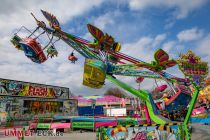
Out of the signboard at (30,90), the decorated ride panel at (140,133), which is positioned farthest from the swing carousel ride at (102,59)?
the signboard at (30,90)

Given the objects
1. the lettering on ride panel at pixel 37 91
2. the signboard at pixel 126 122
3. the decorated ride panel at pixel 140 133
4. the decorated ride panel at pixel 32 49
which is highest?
the decorated ride panel at pixel 32 49

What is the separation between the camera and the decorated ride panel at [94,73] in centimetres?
1642

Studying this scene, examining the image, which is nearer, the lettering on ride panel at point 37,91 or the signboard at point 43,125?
the signboard at point 43,125

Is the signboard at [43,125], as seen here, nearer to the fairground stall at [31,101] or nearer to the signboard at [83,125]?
the signboard at [83,125]

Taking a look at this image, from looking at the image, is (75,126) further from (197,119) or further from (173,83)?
(197,119)

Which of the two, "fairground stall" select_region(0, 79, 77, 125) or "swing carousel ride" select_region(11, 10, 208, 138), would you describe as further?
"fairground stall" select_region(0, 79, 77, 125)

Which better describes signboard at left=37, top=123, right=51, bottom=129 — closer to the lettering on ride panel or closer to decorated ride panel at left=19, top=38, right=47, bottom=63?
decorated ride panel at left=19, top=38, right=47, bottom=63

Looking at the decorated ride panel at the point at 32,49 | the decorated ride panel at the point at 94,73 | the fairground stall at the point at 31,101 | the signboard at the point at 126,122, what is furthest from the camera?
the fairground stall at the point at 31,101

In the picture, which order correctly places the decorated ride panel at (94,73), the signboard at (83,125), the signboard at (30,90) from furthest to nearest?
1. the signboard at (30,90)
2. the signboard at (83,125)
3. the decorated ride panel at (94,73)

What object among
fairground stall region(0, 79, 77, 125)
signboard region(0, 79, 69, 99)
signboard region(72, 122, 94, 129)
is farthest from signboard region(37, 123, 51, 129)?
signboard region(0, 79, 69, 99)

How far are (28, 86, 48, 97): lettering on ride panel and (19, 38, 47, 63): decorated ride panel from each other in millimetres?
14525

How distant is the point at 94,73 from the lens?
16547mm

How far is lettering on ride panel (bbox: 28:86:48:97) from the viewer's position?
3076 cm

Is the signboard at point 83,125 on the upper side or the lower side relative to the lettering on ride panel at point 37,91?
lower
